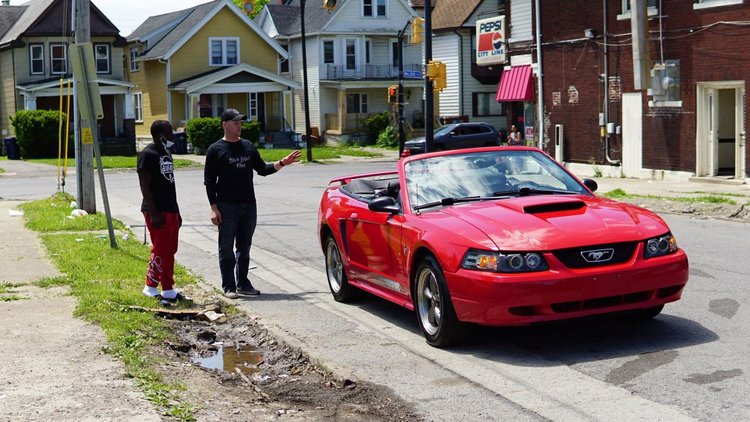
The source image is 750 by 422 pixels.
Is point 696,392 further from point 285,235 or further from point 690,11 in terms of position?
point 690,11

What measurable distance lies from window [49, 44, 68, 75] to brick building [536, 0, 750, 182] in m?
32.4

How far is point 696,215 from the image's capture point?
61.5 ft

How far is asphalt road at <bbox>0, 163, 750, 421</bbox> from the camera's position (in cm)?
662

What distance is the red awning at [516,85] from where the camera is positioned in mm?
34438

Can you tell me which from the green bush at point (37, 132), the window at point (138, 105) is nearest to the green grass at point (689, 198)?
the green bush at point (37, 132)

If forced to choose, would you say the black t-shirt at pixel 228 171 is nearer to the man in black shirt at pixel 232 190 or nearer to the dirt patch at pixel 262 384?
the man in black shirt at pixel 232 190

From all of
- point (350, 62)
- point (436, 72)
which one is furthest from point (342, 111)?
point (436, 72)

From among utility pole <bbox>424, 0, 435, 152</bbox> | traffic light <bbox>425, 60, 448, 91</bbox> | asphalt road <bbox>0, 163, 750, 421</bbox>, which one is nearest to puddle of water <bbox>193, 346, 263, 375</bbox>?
asphalt road <bbox>0, 163, 750, 421</bbox>

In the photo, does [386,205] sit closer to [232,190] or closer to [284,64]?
[232,190]

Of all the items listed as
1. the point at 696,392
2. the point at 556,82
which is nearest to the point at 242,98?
the point at 556,82

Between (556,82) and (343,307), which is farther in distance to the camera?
(556,82)

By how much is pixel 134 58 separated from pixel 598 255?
198 feet

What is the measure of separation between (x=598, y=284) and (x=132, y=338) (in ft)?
12.2

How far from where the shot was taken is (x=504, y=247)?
25.6 feet
